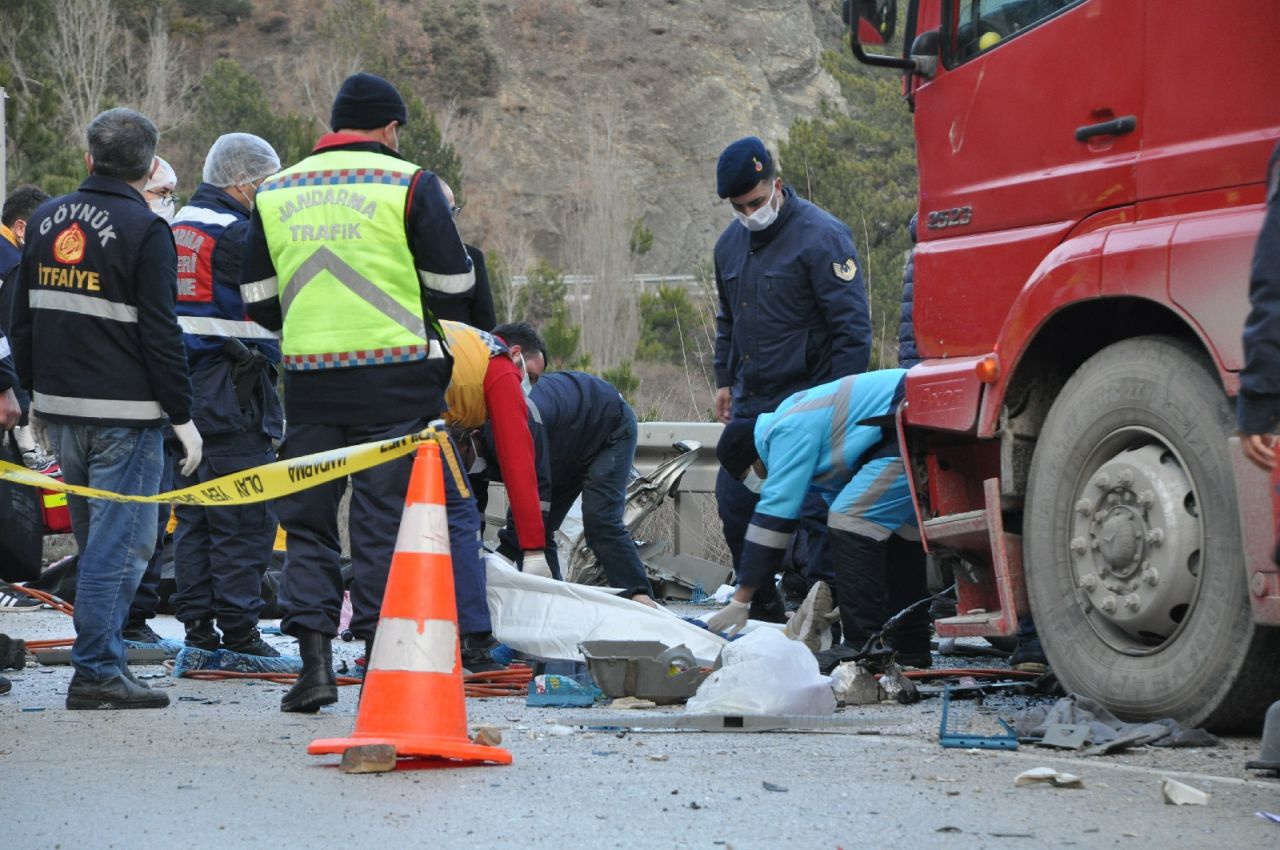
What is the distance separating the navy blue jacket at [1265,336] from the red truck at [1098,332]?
0.77 m

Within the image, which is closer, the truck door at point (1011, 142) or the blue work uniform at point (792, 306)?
the truck door at point (1011, 142)

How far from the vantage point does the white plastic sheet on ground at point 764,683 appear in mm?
5289

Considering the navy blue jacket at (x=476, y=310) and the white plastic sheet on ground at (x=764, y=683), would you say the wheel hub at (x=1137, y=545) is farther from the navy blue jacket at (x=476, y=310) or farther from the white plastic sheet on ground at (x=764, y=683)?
the navy blue jacket at (x=476, y=310)

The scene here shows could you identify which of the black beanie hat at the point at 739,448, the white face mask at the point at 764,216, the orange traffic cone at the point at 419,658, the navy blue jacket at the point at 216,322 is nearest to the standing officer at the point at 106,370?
the navy blue jacket at the point at 216,322

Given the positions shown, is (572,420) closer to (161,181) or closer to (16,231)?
(161,181)

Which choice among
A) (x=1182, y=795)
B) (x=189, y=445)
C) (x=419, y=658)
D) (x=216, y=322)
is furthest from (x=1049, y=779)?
(x=216, y=322)

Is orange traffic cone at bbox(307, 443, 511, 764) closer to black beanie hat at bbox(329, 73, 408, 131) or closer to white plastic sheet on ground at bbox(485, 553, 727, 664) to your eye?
black beanie hat at bbox(329, 73, 408, 131)

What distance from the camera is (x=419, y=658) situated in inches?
182

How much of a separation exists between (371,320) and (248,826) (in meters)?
2.15

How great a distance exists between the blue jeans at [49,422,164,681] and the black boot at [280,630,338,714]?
68 cm

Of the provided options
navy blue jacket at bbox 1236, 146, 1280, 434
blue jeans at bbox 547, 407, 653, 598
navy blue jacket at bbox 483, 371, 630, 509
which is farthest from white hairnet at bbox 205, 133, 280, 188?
navy blue jacket at bbox 1236, 146, 1280, 434

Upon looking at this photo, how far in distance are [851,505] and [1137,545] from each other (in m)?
1.82

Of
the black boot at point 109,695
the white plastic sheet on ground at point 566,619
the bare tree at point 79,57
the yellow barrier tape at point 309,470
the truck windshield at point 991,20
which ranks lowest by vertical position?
the black boot at point 109,695

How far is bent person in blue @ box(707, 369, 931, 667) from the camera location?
663 cm
